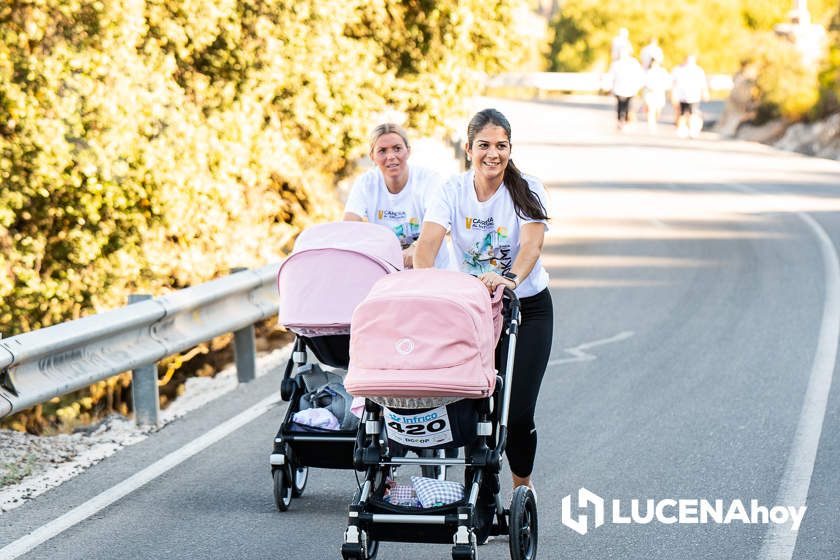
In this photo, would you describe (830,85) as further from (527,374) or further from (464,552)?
(464,552)

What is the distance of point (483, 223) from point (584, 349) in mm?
5198

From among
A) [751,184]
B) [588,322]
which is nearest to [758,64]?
[751,184]

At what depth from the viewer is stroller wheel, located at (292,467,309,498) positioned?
25.0ft

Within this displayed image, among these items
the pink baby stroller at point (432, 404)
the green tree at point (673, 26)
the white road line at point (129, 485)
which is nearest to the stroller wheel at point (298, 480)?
the white road line at point (129, 485)

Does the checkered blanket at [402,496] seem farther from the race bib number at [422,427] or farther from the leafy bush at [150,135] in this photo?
the leafy bush at [150,135]

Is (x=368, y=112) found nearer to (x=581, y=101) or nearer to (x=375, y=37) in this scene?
(x=375, y=37)

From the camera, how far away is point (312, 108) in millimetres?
16594

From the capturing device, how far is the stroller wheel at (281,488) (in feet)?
24.2

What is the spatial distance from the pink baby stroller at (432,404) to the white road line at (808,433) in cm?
123

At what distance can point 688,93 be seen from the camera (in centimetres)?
3769

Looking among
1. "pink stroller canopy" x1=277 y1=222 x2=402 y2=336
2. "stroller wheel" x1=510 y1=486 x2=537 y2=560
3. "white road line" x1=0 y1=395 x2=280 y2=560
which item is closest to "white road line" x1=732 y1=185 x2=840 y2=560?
"stroller wheel" x1=510 y1=486 x2=537 y2=560

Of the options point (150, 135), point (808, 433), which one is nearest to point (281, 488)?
point (808, 433)

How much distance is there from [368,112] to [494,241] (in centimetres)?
1157

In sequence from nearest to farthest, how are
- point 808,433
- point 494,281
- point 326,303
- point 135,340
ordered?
1. point 494,281
2. point 326,303
3. point 808,433
4. point 135,340
